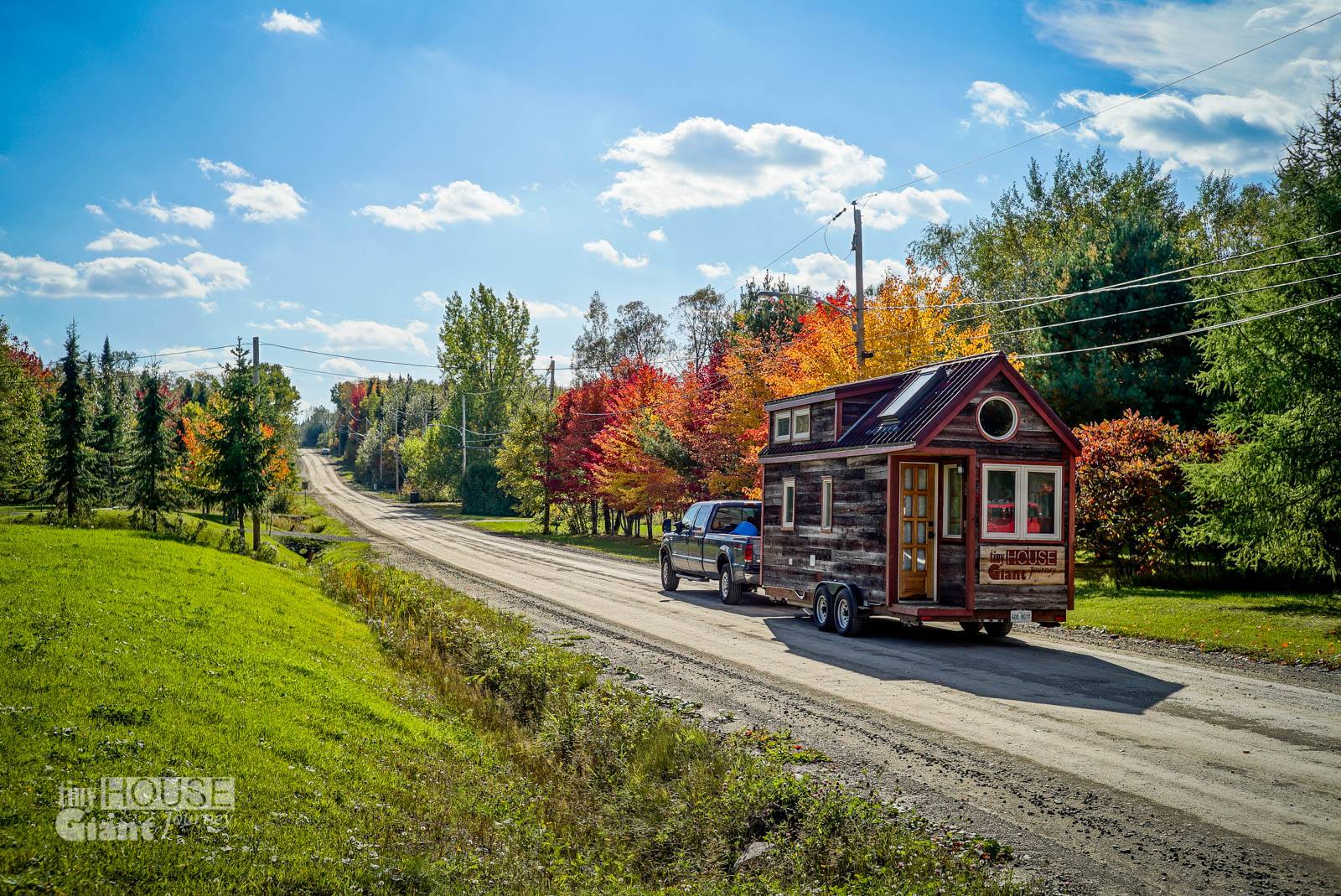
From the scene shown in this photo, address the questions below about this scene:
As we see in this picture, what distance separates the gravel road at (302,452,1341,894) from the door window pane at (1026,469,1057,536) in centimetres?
204

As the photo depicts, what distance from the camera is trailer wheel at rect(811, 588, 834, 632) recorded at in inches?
673

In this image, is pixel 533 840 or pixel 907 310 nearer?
pixel 533 840

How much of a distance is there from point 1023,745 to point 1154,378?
24.9 m

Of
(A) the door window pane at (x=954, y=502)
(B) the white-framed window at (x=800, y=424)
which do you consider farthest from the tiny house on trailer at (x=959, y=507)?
(B) the white-framed window at (x=800, y=424)

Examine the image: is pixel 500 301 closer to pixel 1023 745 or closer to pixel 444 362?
pixel 444 362

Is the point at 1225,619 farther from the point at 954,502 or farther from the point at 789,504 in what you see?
the point at 789,504

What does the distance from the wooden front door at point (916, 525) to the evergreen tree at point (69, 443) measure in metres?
27.6

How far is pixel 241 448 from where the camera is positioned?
96.6 feet

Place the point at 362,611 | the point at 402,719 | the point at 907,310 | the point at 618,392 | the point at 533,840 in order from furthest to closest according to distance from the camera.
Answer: the point at 618,392
the point at 907,310
the point at 362,611
the point at 402,719
the point at 533,840

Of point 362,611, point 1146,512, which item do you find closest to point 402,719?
point 362,611

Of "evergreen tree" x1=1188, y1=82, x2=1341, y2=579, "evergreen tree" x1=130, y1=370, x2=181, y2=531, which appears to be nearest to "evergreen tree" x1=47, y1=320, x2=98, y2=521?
"evergreen tree" x1=130, y1=370, x2=181, y2=531

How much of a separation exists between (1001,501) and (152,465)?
2675cm

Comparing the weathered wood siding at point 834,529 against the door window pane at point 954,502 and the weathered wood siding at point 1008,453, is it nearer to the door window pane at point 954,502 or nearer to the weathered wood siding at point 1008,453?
the door window pane at point 954,502

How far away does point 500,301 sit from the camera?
87688 mm
